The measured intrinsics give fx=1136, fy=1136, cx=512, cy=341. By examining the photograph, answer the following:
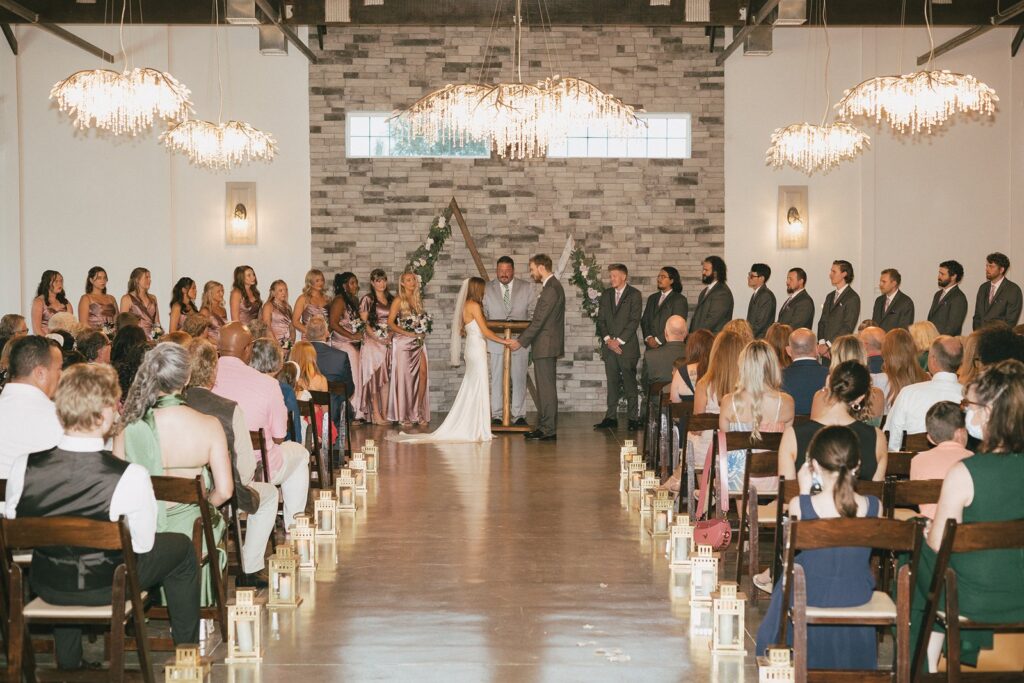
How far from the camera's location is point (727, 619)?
4.93 meters

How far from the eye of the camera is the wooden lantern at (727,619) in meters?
4.89

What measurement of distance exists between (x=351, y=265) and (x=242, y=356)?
300 inches

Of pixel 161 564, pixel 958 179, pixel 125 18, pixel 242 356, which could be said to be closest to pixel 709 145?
pixel 958 179

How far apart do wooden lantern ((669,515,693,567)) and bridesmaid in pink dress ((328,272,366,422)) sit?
7.34 m

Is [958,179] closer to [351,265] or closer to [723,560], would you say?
[351,265]

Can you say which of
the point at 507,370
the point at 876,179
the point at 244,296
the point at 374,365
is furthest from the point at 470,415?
the point at 876,179

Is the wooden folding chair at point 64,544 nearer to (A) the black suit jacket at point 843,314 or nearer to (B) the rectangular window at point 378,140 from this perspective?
(A) the black suit jacket at point 843,314

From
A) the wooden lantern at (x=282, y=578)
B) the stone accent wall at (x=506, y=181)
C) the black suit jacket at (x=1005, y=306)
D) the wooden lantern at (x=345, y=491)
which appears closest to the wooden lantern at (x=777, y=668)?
the wooden lantern at (x=282, y=578)

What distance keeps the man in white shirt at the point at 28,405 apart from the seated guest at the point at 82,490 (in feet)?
3.85

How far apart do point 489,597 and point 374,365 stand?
7.75m

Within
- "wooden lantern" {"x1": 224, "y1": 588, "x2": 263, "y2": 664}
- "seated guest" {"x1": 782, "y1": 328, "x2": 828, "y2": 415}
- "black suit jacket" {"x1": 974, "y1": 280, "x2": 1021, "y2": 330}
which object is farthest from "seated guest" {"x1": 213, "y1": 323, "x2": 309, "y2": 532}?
"black suit jacket" {"x1": 974, "y1": 280, "x2": 1021, "y2": 330}

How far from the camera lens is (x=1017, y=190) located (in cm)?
1458

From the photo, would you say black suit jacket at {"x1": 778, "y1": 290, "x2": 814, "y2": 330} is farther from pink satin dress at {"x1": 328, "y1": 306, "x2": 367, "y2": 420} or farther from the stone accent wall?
pink satin dress at {"x1": 328, "y1": 306, "x2": 367, "y2": 420}

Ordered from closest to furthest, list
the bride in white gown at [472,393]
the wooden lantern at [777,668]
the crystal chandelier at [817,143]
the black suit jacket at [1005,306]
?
the wooden lantern at [777,668], the crystal chandelier at [817,143], the bride in white gown at [472,393], the black suit jacket at [1005,306]
